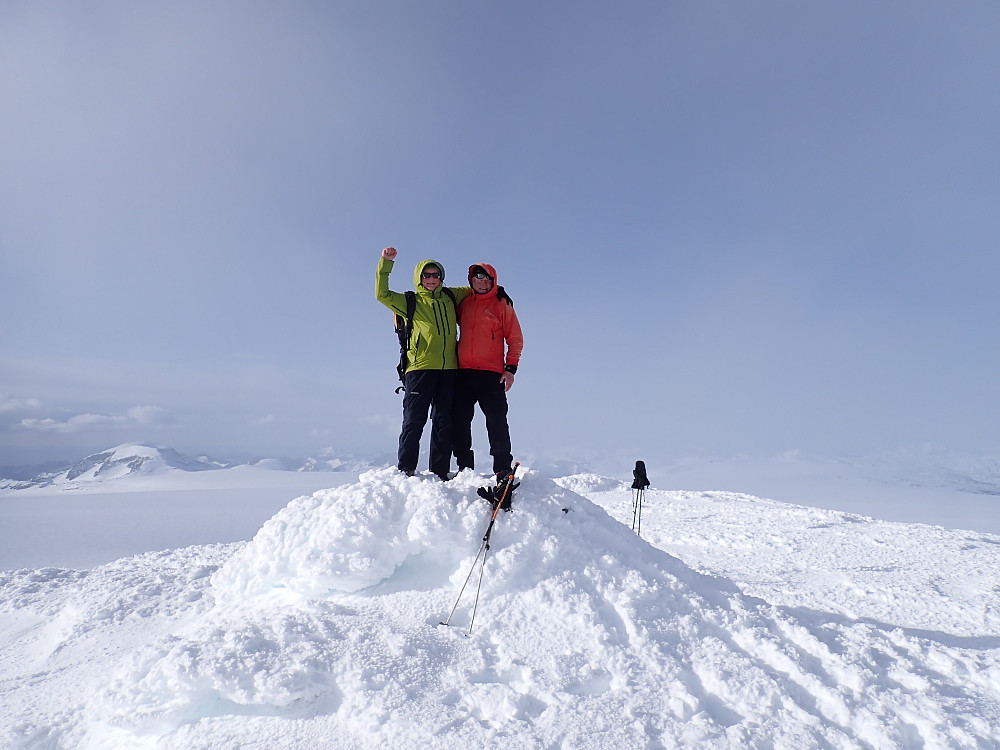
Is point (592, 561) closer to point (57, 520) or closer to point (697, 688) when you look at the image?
point (697, 688)

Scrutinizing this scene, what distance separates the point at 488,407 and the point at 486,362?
41 centimetres

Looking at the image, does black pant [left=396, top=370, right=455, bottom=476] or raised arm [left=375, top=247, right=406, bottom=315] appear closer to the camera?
black pant [left=396, top=370, right=455, bottom=476]

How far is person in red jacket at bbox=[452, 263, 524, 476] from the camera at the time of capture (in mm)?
4802

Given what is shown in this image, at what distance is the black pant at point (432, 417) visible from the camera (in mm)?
4750

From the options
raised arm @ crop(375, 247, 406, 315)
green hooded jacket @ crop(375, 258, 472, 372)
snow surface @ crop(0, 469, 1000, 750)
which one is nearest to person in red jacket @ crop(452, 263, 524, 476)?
green hooded jacket @ crop(375, 258, 472, 372)

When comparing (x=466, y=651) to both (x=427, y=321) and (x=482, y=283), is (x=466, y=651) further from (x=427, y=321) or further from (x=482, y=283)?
(x=482, y=283)

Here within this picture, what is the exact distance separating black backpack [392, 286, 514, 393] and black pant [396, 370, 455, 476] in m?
0.24

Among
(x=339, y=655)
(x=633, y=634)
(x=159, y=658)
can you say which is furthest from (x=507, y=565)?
(x=159, y=658)

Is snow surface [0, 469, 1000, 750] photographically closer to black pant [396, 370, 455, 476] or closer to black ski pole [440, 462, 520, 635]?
black ski pole [440, 462, 520, 635]

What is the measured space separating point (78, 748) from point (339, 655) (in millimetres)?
1396

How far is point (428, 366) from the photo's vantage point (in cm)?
475

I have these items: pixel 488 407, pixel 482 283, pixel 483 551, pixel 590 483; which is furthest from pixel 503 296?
pixel 590 483

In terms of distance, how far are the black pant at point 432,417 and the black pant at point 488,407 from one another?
0.13m

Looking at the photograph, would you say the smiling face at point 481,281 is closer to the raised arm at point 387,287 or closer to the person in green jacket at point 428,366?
the person in green jacket at point 428,366
